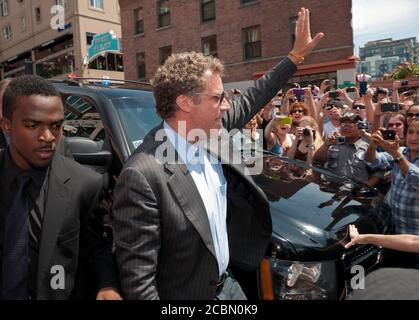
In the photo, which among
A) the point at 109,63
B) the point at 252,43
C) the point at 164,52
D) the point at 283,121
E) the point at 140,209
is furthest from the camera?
the point at 109,63

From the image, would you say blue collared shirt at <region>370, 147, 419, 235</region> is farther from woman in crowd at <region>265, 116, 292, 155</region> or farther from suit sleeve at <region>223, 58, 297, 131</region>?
woman in crowd at <region>265, 116, 292, 155</region>

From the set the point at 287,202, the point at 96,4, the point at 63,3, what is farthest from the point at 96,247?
the point at 63,3

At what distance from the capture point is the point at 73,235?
1.63 meters

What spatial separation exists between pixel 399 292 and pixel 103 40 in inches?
362

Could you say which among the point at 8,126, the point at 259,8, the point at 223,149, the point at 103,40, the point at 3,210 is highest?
the point at 259,8

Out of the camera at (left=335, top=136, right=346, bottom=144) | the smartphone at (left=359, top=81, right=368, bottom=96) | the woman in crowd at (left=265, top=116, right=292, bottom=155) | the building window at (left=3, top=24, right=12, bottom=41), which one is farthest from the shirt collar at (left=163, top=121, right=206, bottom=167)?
the building window at (left=3, top=24, right=12, bottom=41)

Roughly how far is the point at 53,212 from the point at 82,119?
1.67 m

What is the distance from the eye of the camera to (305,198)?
2480 millimetres

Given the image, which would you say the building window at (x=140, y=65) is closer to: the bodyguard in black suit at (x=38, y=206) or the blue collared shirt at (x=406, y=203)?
the blue collared shirt at (x=406, y=203)

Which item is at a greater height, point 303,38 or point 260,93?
point 303,38

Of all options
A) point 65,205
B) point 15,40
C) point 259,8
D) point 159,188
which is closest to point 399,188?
point 159,188

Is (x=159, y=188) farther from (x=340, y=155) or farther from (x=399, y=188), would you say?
(x=340, y=155)

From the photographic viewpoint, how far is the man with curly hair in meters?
1.53

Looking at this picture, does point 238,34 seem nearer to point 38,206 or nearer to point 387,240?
point 387,240
